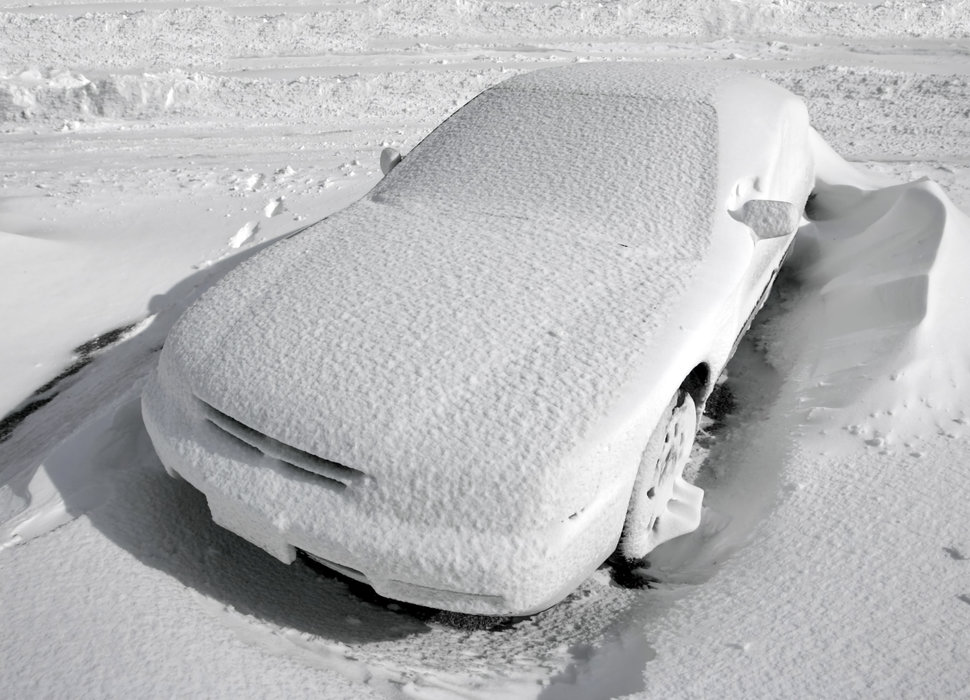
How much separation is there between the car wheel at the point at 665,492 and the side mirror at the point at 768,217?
73 centimetres

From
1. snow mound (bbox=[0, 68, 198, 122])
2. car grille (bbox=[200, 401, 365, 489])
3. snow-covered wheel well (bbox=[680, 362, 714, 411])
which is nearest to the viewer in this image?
car grille (bbox=[200, 401, 365, 489])

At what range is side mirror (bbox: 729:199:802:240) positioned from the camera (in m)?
2.80

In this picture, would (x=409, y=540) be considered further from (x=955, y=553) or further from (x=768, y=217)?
(x=768, y=217)

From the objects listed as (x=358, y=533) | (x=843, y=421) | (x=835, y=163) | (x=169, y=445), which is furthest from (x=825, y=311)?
(x=169, y=445)

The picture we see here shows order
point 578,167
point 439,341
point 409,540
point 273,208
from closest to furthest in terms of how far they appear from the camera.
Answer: point 409,540, point 439,341, point 578,167, point 273,208

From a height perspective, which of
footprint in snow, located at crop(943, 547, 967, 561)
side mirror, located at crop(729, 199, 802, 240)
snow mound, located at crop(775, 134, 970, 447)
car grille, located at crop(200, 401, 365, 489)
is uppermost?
side mirror, located at crop(729, 199, 802, 240)

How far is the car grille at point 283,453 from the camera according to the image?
2.03m

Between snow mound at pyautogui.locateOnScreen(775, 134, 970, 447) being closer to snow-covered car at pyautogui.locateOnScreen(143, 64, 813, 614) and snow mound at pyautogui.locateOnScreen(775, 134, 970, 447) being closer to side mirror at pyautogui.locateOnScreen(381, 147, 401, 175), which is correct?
snow-covered car at pyautogui.locateOnScreen(143, 64, 813, 614)

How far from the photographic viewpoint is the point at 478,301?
2352 millimetres

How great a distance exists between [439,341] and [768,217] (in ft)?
4.51

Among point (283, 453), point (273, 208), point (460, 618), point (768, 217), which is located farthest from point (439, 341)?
point (273, 208)

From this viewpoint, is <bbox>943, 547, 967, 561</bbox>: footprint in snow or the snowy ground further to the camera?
<bbox>943, 547, 967, 561</bbox>: footprint in snow

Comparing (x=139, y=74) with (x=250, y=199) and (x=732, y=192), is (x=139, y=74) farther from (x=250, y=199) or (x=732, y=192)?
(x=732, y=192)

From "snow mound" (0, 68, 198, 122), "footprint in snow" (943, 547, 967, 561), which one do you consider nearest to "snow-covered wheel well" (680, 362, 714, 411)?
"footprint in snow" (943, 547, 967, 561)
